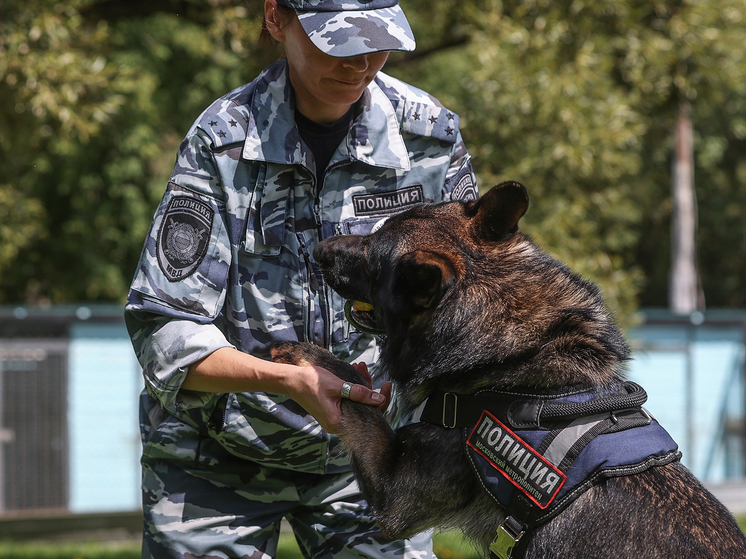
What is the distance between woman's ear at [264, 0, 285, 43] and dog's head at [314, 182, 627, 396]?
27.7 inches

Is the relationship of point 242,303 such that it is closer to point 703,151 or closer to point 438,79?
point 438,79

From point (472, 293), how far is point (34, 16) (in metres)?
4.60

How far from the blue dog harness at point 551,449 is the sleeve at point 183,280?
0.85 m

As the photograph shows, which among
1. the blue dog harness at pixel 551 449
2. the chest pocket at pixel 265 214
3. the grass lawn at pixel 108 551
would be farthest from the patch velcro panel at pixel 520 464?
the grass lawn at pixel 108 551

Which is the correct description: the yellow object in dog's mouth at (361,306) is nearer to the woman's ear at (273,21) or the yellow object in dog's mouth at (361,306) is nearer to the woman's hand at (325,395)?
the woman's hand at (325,395)

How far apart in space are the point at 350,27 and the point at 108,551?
629cm

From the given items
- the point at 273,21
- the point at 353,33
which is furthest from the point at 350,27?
the point at 273,21

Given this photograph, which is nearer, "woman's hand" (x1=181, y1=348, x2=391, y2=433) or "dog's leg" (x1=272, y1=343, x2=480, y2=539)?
"woman's hand" (x1=181, y1=348, x2=391, y2=433)

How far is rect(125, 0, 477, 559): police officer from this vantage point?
Result: 2.38m

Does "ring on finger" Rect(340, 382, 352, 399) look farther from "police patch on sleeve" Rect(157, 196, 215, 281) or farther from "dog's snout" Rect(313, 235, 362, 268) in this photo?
"police patch on sleeve" Rect(157, 196, 215, 281)

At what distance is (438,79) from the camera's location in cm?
1598

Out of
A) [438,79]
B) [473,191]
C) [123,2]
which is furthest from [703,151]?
[473,191]

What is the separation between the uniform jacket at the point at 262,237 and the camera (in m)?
2.40

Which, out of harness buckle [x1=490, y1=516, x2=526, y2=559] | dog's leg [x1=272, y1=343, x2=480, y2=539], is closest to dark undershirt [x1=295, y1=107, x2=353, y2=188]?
dog's leg [x1=272, y1=343, x2=480, y2=539]
